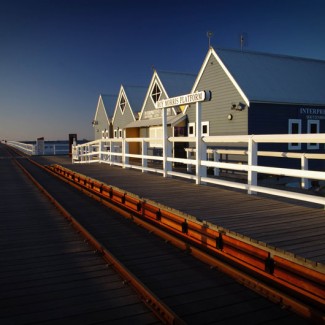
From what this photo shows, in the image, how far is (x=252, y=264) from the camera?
4.69m

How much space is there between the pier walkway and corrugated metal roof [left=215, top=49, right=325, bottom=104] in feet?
34.3

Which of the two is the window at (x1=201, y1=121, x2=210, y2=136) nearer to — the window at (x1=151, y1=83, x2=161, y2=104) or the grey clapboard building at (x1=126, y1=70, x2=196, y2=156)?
the grey clapboard building at (x1=126, y1=70, x2=196, y2=156)

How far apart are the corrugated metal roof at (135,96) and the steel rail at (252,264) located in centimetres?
2497

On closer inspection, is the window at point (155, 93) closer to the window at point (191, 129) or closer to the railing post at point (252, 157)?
the window at point (191, 129)

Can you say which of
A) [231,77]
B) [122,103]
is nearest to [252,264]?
[231,77]

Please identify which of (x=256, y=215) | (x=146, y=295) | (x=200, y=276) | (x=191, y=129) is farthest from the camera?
(x=191, y=129)

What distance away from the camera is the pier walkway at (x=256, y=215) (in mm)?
4312

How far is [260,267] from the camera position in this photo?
A: 14.9 feet

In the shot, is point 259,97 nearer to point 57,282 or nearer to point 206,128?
point 206,128

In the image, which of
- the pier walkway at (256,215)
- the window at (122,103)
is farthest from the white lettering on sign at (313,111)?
the window at (122,103)

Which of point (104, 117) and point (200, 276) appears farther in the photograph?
point (104, 117)

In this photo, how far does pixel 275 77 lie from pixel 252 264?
55.7ft

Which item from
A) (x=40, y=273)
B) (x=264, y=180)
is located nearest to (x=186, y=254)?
(x=40, y=273)

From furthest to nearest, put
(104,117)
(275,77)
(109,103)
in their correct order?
1. (109,103)
2. (104,117)
3. (275,77)
